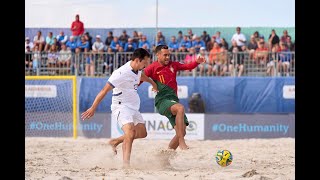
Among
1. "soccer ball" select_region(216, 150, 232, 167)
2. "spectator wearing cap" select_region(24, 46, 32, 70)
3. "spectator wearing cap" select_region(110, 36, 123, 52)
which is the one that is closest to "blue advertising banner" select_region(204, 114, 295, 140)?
"spectator wearing cap" select_region(110, 36, 123, 52)

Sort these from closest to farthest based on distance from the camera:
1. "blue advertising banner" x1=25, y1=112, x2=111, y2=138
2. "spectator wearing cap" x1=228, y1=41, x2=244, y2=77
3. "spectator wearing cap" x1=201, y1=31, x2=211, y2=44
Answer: "blue advertising banner" x1=25, y1=112, x2=111, y2=138
"spectator wearing cap" x1=228, y1=41, x2=244, y2=77
"spectator wearing cap" x1=201, y1=31, x2=211, y2=44

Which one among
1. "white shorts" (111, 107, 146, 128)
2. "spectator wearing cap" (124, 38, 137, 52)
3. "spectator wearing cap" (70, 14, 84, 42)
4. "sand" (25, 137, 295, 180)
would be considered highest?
"spectator wearing cap" (70, 14, 84, 42)

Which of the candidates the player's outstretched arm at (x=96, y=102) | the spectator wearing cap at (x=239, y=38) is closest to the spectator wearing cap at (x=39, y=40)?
the spectator wearing cap at (x=239, y=38)

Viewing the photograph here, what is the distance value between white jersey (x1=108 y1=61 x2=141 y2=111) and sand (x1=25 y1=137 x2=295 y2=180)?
0.95 metres

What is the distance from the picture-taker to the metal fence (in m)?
18.9

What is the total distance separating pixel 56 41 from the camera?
20359 millimetres

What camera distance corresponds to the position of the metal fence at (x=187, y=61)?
18.9 m

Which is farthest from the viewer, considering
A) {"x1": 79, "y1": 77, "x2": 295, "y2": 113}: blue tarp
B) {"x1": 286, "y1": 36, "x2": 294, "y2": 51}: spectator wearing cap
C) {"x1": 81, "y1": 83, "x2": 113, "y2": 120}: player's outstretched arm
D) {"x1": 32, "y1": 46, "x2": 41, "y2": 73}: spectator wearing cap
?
{"x1": 32, "y1": 46, "x2": 41, "y2": 73}: spectator wearing cap

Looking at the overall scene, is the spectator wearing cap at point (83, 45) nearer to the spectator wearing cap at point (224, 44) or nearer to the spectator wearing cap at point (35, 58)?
the spectator wearing cap at point (35, 58)

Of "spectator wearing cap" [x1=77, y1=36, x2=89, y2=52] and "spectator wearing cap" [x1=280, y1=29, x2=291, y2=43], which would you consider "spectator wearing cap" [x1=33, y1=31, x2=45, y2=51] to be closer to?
"spectator wearing cap" [x1=77, y1=36, x2=89, y2=52]

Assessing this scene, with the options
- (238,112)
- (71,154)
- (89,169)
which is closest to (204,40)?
(238,112)

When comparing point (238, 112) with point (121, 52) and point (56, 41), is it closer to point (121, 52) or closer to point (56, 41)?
point (121, 52)

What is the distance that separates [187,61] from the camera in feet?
62.5
